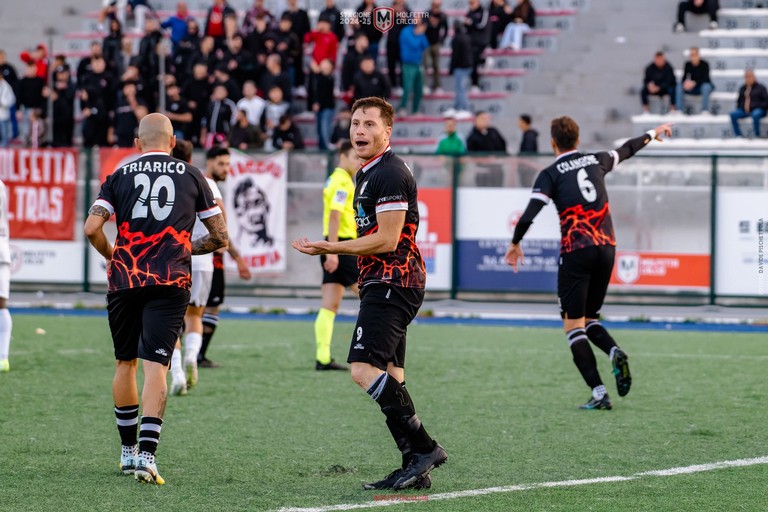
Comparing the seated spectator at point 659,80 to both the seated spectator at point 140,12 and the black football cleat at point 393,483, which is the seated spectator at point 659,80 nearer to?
the seated spectator at point 140,12

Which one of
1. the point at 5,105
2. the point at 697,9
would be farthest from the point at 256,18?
the point at 697,9

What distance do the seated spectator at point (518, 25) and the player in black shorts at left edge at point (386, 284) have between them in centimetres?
2159

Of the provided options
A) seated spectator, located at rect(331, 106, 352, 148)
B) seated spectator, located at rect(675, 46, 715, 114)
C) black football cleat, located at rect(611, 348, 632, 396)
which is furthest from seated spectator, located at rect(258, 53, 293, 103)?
black football cleat, located at rect(611, 348, 632, 396)

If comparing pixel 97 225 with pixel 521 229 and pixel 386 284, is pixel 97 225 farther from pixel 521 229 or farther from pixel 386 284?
pixel 521 229

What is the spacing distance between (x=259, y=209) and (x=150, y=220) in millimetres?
14256

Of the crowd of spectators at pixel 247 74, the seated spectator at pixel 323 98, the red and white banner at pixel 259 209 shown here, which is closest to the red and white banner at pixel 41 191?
the red and white banner at pixel 259 209

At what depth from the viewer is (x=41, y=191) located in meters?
22.5

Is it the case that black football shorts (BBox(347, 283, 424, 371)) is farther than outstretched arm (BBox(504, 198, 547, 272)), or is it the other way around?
outstretched arm (BBox(504, 198, 547, 272))

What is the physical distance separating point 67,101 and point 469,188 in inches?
412

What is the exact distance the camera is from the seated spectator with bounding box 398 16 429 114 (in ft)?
86.0

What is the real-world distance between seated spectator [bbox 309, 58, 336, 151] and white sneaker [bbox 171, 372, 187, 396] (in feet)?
49.0

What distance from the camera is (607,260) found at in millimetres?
10711

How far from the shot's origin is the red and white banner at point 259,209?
21.8 meters

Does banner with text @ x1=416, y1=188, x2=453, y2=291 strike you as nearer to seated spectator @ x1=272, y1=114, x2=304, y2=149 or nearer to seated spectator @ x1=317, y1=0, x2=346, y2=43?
seated spectator @ x1=272, y1=114, x2=304, y2=149
